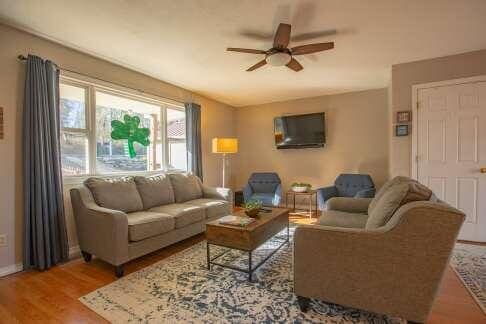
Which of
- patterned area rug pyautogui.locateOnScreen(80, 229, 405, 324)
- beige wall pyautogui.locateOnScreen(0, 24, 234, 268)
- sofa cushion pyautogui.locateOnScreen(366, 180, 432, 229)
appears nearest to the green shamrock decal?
beige wall pyautogui.locateOnScreen(0, 24, 234, 268)

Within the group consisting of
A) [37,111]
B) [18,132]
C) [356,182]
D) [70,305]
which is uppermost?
[37,111]

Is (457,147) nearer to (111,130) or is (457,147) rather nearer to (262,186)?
(262,186)

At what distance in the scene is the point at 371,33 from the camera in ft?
8.25

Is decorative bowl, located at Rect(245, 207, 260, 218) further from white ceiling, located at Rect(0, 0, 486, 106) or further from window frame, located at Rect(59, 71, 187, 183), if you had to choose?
window frame, located at Rect(59, 71, 187, 183)

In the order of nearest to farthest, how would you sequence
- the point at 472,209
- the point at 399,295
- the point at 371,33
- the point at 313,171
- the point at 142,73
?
the point at 399,295, the point at 371,33, the point at 472,209, the point at 142,73, the point at 313,171

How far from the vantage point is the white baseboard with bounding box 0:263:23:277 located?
229 cm

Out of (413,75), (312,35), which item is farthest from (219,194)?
(413,75)

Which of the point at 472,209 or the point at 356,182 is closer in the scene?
the point at 472,209

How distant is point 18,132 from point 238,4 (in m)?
2.45

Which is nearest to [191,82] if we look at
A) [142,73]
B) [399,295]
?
[142,73]

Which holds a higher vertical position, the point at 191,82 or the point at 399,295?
the point at 191,82

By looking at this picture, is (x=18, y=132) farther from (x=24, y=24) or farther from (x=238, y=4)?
(x=238, y=4)

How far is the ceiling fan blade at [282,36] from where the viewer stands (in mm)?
2064

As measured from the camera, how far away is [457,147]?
3.10 meters
